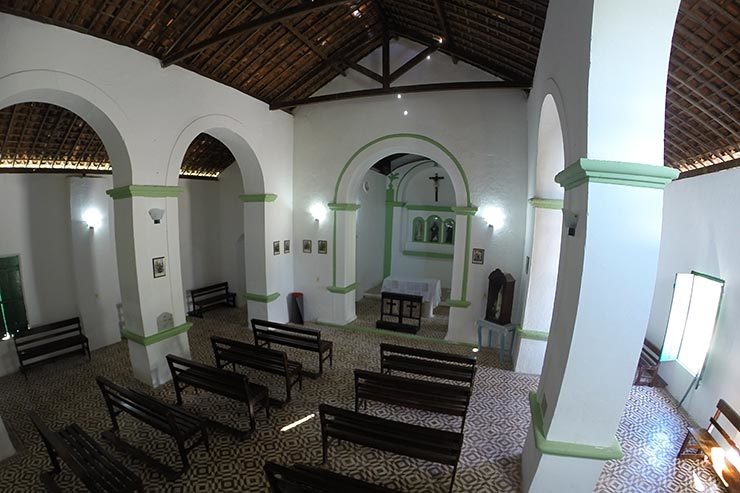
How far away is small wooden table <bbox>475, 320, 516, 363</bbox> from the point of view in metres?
6.46

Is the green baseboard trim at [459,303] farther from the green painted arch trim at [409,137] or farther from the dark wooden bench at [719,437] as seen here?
the dark wooden bench at [719,437]

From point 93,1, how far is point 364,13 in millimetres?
4300

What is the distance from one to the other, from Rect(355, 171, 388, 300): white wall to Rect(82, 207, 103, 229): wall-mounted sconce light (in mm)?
6328

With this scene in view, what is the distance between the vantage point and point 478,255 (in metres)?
7.10

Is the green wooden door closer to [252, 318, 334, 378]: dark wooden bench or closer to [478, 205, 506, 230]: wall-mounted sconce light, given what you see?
[252, 318, 334, 378]: dark wooden bench

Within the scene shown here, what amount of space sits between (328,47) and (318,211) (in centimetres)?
354

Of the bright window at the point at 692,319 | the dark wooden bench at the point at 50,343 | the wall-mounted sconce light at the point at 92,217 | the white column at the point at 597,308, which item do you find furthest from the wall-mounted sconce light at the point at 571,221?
the wall-mounted sconce light at the point at 92,217

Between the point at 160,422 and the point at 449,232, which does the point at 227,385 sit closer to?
the point at 160,422

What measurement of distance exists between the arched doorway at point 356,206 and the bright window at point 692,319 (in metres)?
3.31

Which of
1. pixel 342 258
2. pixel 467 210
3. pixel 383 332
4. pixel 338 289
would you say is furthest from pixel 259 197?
pixel 467 210

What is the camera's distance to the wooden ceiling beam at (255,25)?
4289 mm

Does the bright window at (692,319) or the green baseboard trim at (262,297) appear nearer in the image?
the bright window at (692,319)

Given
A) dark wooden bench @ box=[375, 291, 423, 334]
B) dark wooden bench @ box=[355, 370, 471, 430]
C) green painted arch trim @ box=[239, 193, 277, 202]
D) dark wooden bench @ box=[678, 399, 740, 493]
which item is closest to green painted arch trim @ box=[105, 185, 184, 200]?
green painted arch trim @ box=[239, 193, 277, 202]

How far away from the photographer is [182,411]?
3.97 m
